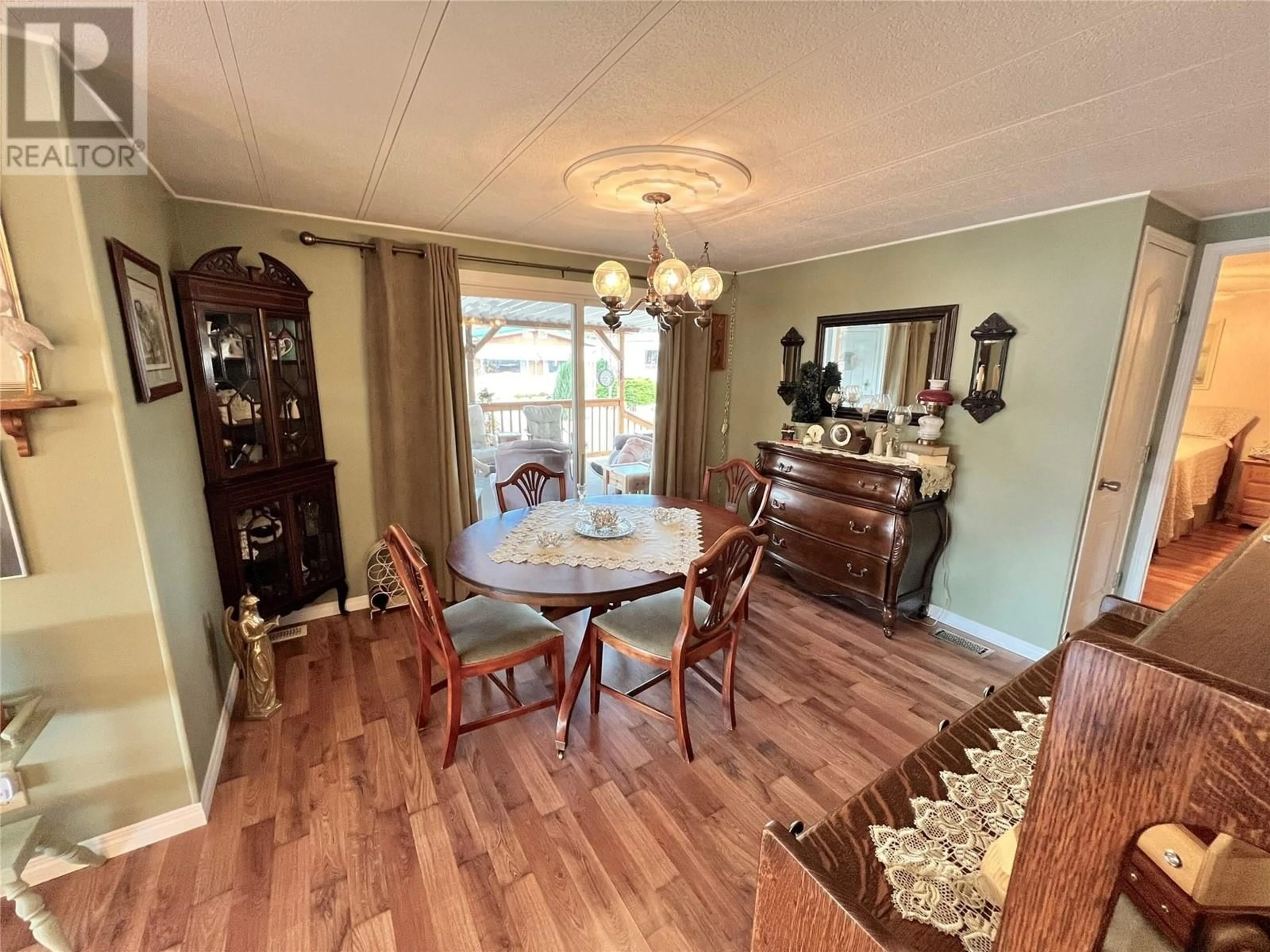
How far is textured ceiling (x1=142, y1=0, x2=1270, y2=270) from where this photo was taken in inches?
47.2

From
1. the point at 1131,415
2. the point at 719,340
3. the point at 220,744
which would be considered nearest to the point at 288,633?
the point at 220,744

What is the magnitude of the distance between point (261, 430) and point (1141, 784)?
3.31 meters

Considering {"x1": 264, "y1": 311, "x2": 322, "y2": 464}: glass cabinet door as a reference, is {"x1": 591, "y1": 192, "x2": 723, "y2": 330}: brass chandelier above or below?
above

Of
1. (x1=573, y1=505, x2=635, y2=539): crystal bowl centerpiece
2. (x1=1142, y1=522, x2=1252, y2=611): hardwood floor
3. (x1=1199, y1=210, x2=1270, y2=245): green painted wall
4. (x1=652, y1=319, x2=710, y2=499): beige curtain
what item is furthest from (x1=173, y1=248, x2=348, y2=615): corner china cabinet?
(x1=1142, y1=522, x2=1252, y2=611): hardwood floor

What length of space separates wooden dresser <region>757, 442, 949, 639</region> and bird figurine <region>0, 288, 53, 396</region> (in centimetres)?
334

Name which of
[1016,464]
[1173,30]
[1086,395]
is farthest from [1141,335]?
[1173,30]

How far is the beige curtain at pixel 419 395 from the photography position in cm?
302

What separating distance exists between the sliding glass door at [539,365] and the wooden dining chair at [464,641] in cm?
Result: 148

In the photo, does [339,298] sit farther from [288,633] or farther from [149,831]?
[149,831]

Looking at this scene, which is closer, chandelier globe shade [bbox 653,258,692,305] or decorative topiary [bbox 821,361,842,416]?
chandelier globe shade [bbox 653,258,692,305]

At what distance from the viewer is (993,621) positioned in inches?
118

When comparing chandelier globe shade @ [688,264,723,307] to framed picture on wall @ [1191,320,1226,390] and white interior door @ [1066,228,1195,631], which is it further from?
framed picture on wall @ [1191,320,1226,390]

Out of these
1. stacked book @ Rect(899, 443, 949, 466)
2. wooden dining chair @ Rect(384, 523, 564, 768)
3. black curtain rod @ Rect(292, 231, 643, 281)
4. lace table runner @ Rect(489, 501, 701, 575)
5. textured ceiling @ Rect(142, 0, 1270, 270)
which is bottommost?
wooden dining chair @ Rect(384, 523, 564, 768)
